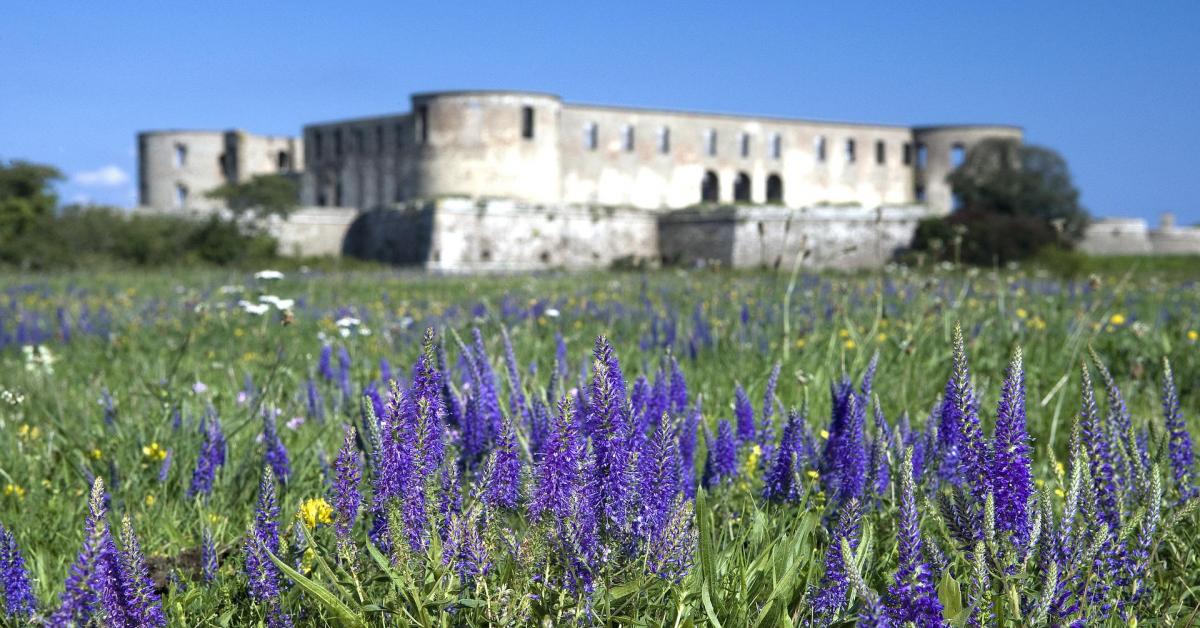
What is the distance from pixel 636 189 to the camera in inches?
2052

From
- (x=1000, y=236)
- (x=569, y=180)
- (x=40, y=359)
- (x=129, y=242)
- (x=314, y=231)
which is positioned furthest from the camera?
(x=569, y=180)

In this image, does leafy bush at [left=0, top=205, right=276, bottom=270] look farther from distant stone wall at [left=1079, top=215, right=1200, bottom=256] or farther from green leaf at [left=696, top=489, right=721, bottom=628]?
distant stone wall at [left=1079, top=215, right=1200, bottom=256]

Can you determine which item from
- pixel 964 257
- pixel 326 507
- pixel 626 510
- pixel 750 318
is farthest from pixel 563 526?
pixel 964 257

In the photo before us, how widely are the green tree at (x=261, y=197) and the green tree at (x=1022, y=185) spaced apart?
2802 centimetres

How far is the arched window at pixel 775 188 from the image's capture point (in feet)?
186

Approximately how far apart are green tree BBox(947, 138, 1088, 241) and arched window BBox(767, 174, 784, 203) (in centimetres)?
910

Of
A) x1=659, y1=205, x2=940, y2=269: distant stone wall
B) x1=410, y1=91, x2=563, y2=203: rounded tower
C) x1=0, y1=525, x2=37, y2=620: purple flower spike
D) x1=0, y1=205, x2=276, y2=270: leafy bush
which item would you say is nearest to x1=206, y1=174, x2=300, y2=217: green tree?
x1=0, y1=205, x2=276, y2=270: leafy bush

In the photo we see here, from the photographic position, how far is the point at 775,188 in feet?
187

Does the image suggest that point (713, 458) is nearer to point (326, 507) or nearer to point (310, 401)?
point (326, 507)

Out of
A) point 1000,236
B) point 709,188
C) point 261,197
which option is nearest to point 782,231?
Result: point 1000,236

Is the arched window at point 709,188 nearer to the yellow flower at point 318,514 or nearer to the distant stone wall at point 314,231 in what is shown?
the distant stone wall at point 314,231

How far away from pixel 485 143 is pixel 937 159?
85.4 feet

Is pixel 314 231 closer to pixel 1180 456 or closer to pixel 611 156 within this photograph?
pixel 611 156

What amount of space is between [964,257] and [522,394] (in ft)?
109
